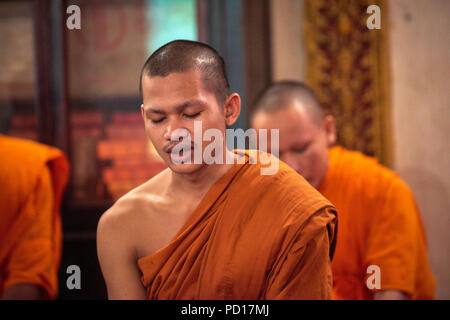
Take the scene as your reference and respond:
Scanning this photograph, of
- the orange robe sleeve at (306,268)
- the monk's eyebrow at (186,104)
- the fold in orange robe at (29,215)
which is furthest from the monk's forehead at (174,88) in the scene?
the fold in orange robe at (29,215)

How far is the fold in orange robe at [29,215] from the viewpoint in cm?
174

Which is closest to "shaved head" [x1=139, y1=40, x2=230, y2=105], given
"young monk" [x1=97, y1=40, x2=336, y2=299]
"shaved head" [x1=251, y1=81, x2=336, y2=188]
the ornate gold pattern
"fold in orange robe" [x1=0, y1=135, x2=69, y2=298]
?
"young monk" [x1=97, y1=40, x2=336, y2=299]

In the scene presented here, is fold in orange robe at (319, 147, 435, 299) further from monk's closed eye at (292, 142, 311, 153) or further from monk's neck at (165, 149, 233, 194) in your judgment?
monk's neck at (165, 149, 233, 194)

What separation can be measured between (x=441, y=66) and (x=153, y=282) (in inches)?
50.0

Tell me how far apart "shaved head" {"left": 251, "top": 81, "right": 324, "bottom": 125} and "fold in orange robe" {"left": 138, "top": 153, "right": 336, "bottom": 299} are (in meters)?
0.47

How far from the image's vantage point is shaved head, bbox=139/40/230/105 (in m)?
0.93

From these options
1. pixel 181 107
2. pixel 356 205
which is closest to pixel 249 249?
pixel 181 107

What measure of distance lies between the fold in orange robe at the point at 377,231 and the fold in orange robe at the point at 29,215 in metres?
1.04

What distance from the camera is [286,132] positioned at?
1.41 metres

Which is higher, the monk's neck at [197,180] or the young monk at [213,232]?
the monk's neck at [197,180]

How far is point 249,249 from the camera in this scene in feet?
3.29

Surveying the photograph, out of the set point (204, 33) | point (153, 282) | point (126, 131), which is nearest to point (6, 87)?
point (126, 131)

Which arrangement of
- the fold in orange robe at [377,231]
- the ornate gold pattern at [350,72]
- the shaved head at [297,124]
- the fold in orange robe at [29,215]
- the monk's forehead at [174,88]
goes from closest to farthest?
the monk's forehead at [174,88] < the shaved head at [297,124] < the fold in orange robe at [377,231] < the fold in orange robe at [29,215] < the ornate gold pattern at [350,72]

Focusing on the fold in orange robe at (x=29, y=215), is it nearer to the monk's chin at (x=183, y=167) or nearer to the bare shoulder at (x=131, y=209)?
the bare shoulder at (x=131, y=209)
